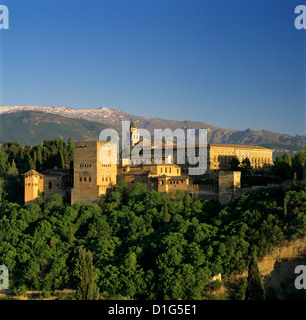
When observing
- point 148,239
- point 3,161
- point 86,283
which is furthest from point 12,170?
point 86,283

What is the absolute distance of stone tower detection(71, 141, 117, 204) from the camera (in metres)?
38.7

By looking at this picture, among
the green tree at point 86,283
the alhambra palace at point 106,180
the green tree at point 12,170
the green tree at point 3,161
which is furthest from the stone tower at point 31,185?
the green tree at point 86,283

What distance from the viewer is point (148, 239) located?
3338cm

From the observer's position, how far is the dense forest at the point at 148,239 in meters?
29.5

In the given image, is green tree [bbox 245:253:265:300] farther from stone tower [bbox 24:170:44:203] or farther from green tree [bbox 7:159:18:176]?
green tree [bbox 7:159:18:176]

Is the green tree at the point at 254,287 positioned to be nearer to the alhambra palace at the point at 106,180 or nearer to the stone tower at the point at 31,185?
the alhambra palace at the point at 106,180

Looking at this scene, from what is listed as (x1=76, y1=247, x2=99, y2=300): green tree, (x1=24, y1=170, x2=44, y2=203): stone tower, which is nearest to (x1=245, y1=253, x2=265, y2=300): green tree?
(x1=76, y1=247, x2=99, y2=300): green tree

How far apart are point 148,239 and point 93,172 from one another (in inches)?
297

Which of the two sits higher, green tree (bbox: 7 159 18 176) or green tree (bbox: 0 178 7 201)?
green tree (bbox: 7 159 18 176)

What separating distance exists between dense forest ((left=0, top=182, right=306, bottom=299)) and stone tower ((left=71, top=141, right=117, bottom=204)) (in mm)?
865

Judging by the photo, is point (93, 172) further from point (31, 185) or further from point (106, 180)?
point (31, 185)

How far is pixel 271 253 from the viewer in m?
30.9
